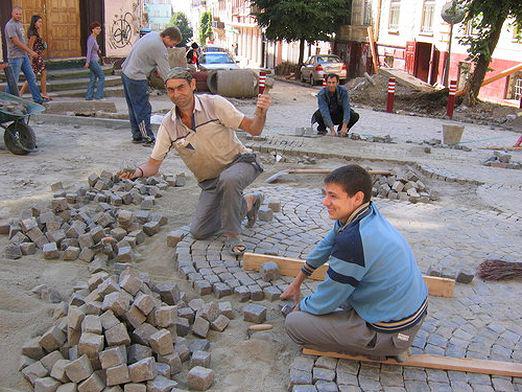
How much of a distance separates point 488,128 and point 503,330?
1254 cm

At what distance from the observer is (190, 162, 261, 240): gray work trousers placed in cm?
483

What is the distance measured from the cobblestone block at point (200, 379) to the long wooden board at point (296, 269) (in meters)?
1.37

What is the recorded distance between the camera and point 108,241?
512 cm

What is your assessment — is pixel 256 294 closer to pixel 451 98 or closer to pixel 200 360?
pixel 200 360

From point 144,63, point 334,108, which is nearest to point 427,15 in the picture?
point 334,108

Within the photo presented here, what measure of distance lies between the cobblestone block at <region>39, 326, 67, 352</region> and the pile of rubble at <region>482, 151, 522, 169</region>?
25.2ft

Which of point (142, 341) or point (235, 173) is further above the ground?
point (235, 173)

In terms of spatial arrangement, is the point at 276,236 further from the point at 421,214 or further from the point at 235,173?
the point at 421,214

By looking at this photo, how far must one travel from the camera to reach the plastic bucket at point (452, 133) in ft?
36.5

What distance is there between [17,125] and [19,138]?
0.70 feet

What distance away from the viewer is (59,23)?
1652cm

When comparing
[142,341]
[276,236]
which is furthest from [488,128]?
[142,341]

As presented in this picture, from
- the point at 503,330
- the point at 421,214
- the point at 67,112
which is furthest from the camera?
the point at 67,112

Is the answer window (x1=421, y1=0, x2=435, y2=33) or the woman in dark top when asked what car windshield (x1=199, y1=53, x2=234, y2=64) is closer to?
window (x1=421, y1=0, x2=435, y2=33)
